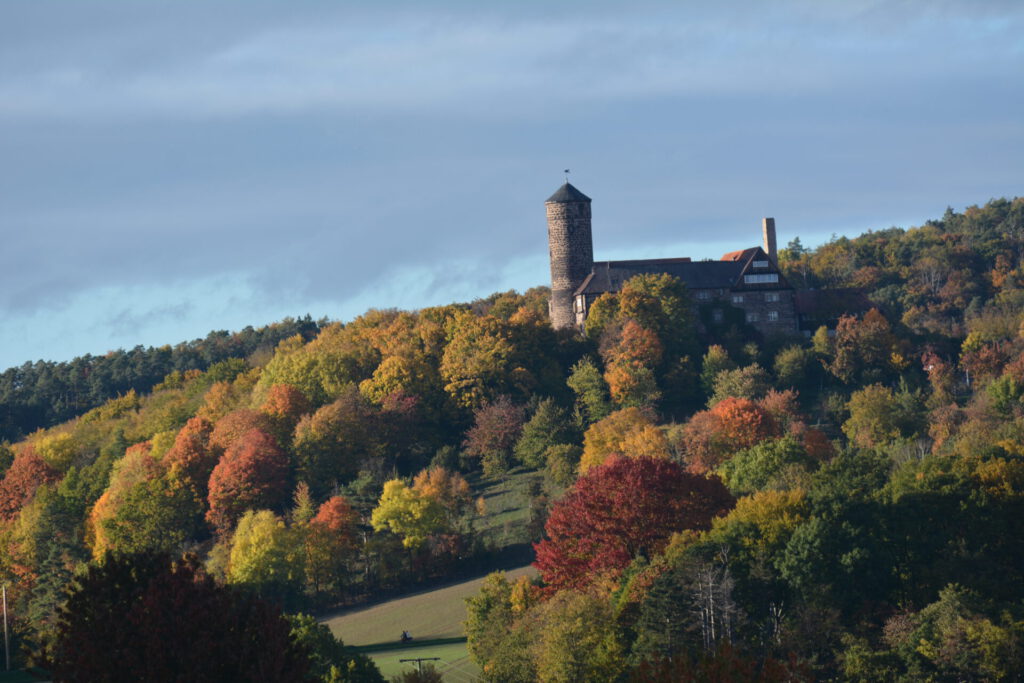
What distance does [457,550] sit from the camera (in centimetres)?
8456

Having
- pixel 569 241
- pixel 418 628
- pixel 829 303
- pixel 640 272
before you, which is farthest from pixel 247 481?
pixel 829 303

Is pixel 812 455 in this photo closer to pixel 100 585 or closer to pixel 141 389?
pixel 100 585

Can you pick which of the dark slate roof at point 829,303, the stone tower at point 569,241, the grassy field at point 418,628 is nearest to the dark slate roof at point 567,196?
the stone tower at point 569,241

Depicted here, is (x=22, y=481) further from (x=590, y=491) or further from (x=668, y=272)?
(x=590, y=491)

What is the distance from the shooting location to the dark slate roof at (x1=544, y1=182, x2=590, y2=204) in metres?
106

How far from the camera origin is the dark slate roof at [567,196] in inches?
4191

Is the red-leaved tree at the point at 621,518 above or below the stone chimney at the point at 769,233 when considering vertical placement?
below

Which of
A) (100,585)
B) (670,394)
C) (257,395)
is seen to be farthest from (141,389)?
(100,585)

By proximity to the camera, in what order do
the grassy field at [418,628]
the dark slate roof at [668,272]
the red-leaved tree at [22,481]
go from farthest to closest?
the red-leaved tree at [22,481]
the dark slate roof at [668,272]
the grassy field at [418,628]

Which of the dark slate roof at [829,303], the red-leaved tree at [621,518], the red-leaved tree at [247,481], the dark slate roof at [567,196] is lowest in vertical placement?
the red-leaved tree at [621,518]

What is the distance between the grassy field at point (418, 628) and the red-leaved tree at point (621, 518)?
15.8ft

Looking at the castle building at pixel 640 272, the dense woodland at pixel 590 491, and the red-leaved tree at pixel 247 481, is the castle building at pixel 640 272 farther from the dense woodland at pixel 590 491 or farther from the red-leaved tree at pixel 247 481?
the red-leaved tree at pixel 247 481

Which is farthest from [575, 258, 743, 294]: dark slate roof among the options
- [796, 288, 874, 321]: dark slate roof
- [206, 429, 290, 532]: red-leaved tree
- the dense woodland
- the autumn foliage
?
[206, 429, 290, 532]: red-leaved tree

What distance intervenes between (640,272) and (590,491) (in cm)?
3763
